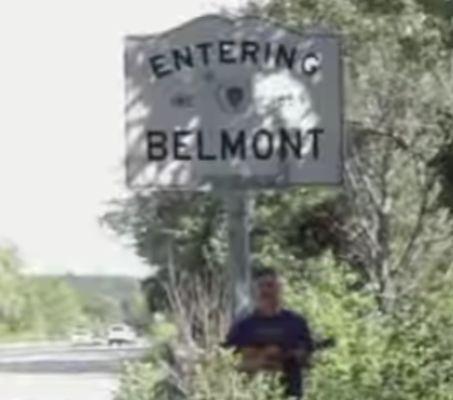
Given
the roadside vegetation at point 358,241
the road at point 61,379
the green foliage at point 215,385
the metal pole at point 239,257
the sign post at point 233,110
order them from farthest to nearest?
1. the road at point 61,379
2. the sign post at point 233,110
3. the metal pole at point 239,257
4. the roadside vegetation at point 358,241
5. the green foliage at point 215,385

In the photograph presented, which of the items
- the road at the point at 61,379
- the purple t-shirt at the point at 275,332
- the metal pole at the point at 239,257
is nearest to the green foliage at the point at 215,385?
the purple t-shirt at the point at 275,332

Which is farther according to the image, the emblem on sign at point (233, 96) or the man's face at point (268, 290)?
the emblem on sign at point (233, 96)

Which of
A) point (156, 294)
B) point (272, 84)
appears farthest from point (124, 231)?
point (272, 84)

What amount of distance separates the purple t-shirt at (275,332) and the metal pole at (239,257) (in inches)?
38.3

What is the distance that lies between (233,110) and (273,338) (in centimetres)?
244

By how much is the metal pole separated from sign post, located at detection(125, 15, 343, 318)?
0.01 m

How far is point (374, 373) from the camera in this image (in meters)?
12.2

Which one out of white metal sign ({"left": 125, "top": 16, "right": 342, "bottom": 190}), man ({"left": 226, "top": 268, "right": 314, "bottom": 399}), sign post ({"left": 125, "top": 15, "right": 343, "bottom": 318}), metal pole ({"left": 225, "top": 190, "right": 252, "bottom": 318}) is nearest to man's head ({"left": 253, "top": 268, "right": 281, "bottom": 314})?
man ({"left": 226, "top": 268, "right": 314, "bottom": 399})

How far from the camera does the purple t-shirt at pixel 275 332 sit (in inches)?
455

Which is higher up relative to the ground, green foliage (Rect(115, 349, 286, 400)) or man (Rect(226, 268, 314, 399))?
man (Rect(226, 268, 314, 399))

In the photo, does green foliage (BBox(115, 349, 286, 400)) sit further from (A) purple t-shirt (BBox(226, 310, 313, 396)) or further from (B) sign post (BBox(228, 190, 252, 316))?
(B) sign post (BBox(228, 190, 252, 316))

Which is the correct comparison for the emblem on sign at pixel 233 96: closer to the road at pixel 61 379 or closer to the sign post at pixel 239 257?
the sign post at pixel 239 257

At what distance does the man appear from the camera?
1151cm

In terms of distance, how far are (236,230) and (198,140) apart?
0.66 m
